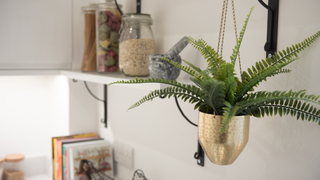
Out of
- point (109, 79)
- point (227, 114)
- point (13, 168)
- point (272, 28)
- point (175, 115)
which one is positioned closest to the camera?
point (227, 114)

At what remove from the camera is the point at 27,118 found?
5.25ft

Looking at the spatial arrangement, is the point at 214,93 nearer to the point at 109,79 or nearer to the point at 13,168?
the point at 109,79

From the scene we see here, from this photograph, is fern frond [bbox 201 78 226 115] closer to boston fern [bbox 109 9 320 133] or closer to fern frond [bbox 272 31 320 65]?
boston fern [bbox 109 9 320 133]

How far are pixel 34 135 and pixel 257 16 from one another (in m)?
1.45

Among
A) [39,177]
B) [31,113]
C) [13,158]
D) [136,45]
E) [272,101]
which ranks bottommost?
[39,177]

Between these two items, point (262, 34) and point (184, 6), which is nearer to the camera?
point (262, 34)

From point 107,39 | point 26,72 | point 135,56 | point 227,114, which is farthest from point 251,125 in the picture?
point 26,72

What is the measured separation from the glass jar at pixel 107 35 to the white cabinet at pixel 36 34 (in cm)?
33

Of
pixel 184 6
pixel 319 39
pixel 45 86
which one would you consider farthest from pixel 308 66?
pixel 45 86

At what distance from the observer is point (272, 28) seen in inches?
24.6

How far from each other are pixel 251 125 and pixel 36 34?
3.38 feet

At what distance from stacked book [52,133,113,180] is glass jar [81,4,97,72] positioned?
0.36m

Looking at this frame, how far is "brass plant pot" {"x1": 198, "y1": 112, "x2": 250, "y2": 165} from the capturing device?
47 cm

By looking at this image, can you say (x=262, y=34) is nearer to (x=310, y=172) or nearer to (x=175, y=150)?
(x=310, y=172)
